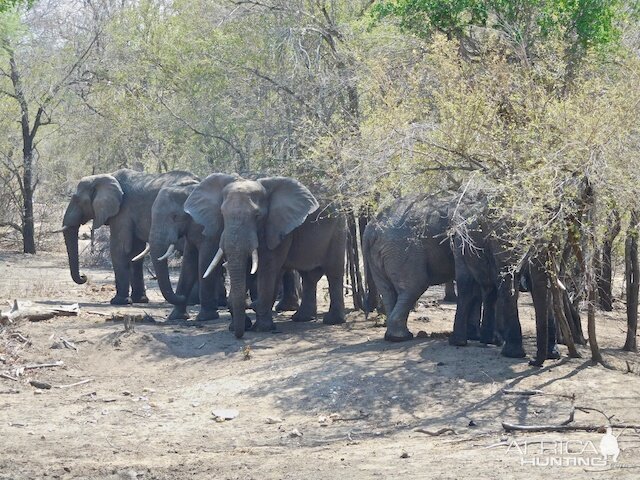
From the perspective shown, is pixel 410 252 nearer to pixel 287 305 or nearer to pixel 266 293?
pixel 266 293

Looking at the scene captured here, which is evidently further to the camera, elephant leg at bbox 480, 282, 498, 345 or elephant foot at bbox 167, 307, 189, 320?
elephant foot at bbox 167, 307, 189, 320

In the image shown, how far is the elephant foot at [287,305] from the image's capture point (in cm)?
1867

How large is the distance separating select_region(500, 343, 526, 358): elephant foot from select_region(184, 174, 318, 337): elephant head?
3.70 m

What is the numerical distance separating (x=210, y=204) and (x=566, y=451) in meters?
8.24

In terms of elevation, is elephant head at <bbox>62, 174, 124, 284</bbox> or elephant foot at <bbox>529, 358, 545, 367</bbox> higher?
elephant head at <bbox>62, 174, 124, 284</bbox>

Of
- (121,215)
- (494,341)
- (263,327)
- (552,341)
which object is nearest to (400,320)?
(494,341)

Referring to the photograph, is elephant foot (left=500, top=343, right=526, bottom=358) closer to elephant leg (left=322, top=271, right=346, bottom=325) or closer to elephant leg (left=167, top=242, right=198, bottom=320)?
elephant leg (left=322, top=271, right=346, bottom=325)

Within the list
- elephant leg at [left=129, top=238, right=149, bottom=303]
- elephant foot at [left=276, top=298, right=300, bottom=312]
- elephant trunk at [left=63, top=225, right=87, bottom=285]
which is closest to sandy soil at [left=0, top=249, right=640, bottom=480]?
elephant foot at [left=276, top=298, right=300, bottom=312]

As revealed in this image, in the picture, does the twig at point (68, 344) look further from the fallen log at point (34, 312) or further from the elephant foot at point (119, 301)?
Answer: the elephant foot at point (119, 301)

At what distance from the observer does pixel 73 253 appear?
20047 mm

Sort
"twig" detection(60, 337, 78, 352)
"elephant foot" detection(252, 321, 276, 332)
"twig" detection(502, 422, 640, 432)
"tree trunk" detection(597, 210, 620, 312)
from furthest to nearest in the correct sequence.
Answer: "elephant foot" detection(252, 321, 276, 332)
"twig" detection(60, 337, 78, 352)
"tree trunk" detection(597, 210, 620, 312)
"twig" detection(502, 422, 640, 432)

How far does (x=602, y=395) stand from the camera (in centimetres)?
1138

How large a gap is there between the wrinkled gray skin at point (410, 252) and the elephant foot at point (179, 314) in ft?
11.4

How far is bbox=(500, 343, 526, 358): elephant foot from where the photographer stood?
13008mm
